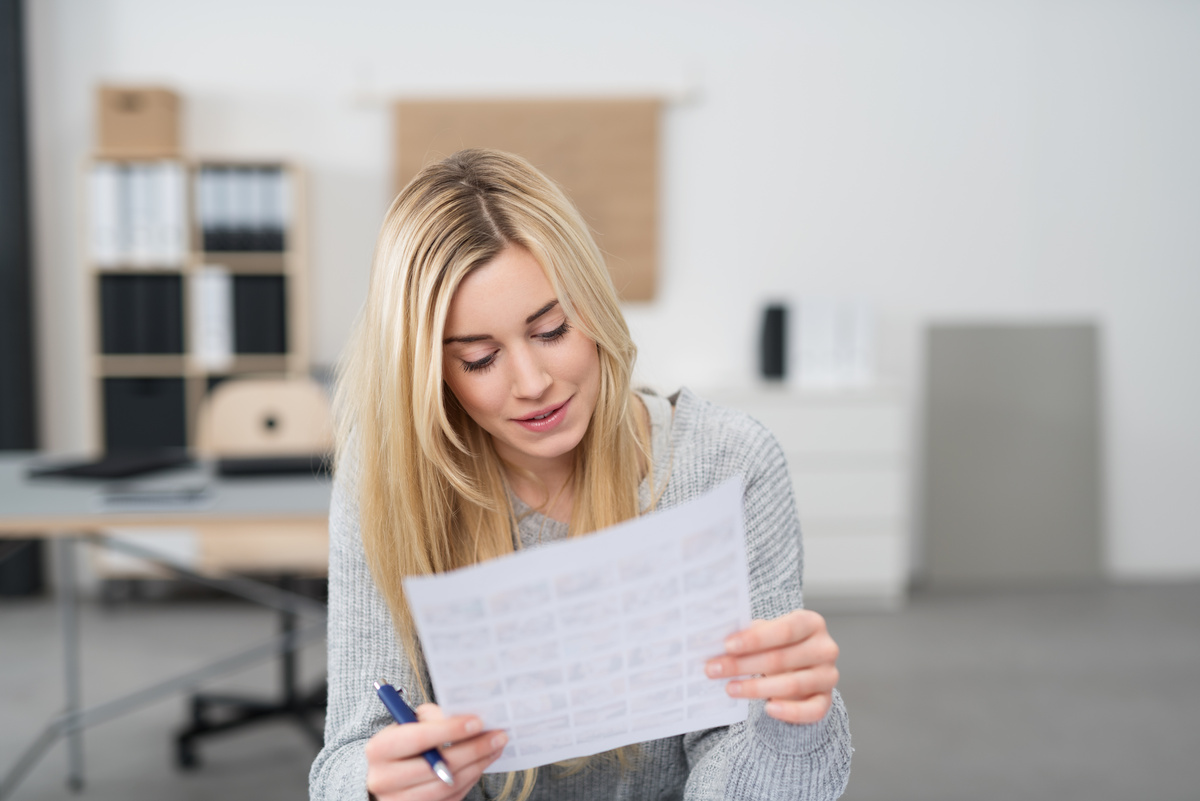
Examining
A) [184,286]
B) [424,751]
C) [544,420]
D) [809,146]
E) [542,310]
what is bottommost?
[424,751]

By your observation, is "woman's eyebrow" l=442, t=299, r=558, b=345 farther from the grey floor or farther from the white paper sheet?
the grey floor

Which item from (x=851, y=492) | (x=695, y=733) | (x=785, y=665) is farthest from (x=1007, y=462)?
(x=785, y=665)

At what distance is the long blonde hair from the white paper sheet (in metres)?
0.27

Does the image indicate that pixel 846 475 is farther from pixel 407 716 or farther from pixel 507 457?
pixel 407 716

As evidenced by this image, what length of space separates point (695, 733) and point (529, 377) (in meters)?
0.48

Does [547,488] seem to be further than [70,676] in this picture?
No

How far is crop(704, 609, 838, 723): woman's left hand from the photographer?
746 millimetres

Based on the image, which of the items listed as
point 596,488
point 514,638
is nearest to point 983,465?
point 596,488

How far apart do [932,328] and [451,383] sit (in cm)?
322

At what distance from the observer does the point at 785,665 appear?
759 mm

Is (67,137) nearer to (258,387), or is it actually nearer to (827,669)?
(258,387)

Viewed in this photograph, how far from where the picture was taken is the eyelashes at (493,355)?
0.95 meters

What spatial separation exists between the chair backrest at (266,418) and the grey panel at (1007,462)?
8.17ft

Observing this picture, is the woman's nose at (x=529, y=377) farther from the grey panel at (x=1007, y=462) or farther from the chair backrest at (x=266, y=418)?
the grey panel at (x=1007, y=462)
